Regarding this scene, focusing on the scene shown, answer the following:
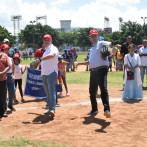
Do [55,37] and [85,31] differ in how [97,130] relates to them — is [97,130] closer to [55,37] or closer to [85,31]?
[85,31]

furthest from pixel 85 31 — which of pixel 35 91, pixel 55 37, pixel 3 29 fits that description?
pixel 35 91

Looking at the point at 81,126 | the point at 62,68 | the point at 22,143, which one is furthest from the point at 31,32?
the point at 22,143

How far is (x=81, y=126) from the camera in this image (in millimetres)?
5367

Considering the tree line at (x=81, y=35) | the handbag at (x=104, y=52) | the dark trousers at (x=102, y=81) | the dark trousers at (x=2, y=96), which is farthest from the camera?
the tree line at (x=81, y=35)

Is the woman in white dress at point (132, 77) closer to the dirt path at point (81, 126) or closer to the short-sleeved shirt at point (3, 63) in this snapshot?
the dirt path at point (81, 126)

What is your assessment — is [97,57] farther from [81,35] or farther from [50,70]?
[81,35]

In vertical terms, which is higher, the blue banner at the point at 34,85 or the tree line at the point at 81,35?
the tree line at the point at 81,35

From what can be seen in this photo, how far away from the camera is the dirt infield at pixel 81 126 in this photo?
4.45m

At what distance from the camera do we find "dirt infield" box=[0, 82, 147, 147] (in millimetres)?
4449

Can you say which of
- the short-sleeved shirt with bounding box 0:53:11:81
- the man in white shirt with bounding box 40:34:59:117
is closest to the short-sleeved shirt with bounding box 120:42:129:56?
the man in white shirt with bounding box 40:34:59:117

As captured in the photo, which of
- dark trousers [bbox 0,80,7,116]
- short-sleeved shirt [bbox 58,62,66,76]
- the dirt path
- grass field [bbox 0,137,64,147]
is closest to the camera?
grass field [bbox 0,137,64,147]

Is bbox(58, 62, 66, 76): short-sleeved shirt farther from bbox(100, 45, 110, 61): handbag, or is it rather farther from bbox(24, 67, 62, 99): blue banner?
bbox(100, 45, 110, 61): handbag

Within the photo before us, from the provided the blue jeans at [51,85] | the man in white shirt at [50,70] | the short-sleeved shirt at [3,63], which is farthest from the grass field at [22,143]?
the short-sleeved shirt at [3,63]

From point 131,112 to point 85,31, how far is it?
247 ft
